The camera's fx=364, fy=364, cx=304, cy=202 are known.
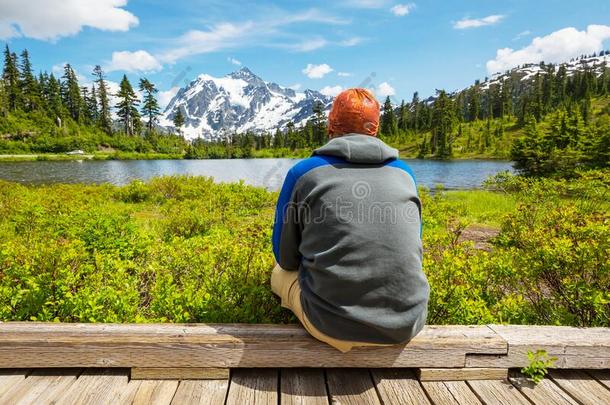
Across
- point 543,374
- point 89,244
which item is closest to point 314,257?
point 543,374

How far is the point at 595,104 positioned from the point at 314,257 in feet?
463

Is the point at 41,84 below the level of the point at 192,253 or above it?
above

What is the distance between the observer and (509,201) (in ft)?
56.9

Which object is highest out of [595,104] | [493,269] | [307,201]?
[595,104]

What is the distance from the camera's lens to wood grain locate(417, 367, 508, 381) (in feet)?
8.90

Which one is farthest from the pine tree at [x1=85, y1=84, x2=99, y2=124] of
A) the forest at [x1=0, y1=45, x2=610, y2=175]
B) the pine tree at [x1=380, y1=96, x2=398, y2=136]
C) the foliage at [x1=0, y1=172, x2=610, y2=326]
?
the foliage at [x1=0, y1=172, x2=610, y2=326]

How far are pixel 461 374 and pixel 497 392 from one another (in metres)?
0.25

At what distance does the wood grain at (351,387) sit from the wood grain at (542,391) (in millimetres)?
1090

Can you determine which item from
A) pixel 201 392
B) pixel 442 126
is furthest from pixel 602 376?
pixel 442 126

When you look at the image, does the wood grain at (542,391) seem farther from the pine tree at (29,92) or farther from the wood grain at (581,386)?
the pine tree at (29,92)

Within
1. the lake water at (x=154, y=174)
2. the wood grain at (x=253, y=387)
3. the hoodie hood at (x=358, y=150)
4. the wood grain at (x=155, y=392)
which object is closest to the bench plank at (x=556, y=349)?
the wood grain at (x=253, y=387)

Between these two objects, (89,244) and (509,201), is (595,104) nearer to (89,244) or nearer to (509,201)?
(509,201)

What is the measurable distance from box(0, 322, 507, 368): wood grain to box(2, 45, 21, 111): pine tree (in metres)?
115

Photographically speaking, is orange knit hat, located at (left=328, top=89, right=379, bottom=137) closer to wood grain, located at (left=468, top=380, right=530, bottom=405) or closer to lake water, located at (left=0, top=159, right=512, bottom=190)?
wood grain, located at (left=468, top=380, right=530, bottom=405)
